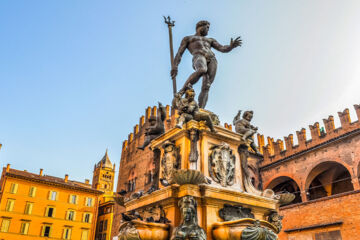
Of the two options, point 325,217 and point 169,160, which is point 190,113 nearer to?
point 169,160

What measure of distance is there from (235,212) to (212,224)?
19.5 inches

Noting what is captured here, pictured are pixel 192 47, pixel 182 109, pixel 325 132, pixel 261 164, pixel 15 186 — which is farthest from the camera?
pixel 15 186

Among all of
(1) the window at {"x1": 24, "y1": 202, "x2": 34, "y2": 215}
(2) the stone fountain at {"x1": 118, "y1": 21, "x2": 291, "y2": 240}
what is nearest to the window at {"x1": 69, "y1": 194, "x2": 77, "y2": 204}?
(1) the window at {"x1": 24, "y1": 202, "x2": 34, "y2": 215}

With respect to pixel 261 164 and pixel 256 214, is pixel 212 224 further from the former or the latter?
pixel 261 164

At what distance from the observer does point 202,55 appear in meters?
5.67

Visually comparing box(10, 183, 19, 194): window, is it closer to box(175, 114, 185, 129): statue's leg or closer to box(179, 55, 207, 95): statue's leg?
box(179, 55, 207, 95): statue's leg

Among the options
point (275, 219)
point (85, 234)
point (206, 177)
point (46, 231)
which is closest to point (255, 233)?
point (206, 177)

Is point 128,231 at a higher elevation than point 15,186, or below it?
below

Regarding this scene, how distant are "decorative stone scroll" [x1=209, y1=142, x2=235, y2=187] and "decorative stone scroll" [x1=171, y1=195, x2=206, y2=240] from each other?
2.56ft

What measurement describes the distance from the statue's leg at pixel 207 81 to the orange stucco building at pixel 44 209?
115 ft

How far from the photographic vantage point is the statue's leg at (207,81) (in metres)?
5.70

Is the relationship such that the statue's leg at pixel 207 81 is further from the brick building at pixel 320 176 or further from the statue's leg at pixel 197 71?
the brick building at pixel 320 176

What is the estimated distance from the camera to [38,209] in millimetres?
35406

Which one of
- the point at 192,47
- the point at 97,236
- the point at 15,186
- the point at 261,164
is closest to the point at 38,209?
the point at 15,186
